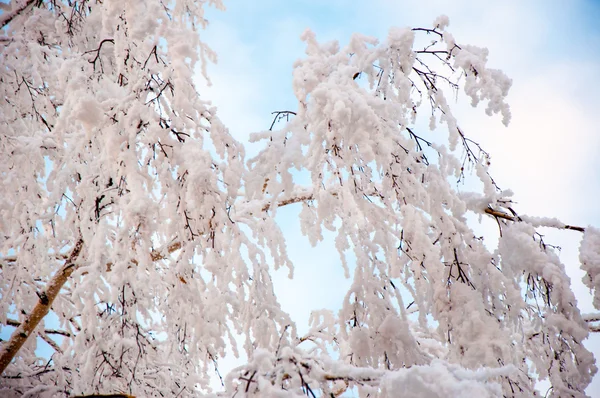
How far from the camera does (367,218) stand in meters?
2.19

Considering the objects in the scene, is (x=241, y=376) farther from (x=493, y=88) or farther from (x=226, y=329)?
(x=493, y=88)

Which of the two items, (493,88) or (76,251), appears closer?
(493,88)

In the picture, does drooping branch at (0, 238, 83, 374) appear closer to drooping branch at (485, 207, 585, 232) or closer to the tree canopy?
the tree canopy

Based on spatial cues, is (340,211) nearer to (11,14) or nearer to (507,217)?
(507,217)

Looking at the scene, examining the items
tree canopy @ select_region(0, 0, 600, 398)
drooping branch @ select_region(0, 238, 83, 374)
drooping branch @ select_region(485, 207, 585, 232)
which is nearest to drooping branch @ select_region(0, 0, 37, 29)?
tree canopy @ select_region(0, 0, 600, 398)

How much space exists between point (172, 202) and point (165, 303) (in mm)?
1805

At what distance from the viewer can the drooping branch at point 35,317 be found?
3.24 metres

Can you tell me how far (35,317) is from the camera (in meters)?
3.39

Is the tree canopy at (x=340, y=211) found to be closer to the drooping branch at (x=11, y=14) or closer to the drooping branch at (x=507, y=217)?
the drooping branch at (x=507, y=217)

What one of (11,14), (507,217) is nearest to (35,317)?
(11,14)

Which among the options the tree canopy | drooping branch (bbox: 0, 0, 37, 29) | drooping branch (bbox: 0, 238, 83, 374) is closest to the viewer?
the tree canopy

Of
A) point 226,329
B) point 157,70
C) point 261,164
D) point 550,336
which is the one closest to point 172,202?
point 261,164

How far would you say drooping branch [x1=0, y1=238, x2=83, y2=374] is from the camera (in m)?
3.24

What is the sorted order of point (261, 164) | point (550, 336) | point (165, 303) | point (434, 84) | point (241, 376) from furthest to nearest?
point (165, 303), point (434, 84), point (550, 336), point (261, 164), point (241, 376)
